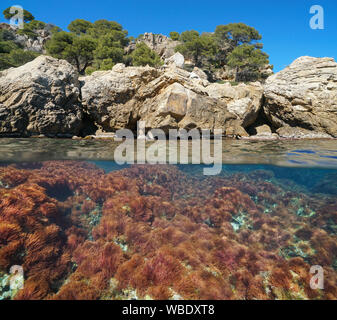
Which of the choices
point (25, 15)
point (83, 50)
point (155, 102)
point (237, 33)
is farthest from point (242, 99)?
point (25, 15)

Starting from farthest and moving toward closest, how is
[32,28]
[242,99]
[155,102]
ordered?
[32,28] → [242,99] → [155,102]

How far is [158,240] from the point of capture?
3396mm

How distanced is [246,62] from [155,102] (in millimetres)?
28674

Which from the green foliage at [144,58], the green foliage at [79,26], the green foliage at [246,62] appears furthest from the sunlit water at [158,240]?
the green foliage at [79,26]

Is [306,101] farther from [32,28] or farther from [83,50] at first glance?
[32,28]

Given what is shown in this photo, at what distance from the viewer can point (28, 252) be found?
2.70m

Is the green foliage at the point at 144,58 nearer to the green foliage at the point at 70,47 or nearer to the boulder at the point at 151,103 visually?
the green foliage at the point at 70,47

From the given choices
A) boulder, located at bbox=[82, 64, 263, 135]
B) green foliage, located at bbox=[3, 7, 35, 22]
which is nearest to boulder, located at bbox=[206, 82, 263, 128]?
boulder, located at bbox=[82, 64, 263, 135]

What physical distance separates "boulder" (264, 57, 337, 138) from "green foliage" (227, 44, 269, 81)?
18.8 metres

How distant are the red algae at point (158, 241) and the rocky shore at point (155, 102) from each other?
198 inches

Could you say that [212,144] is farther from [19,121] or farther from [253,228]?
[19,121]

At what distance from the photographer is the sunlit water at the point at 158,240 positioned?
2477 mm

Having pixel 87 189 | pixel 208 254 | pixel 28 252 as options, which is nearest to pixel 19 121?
pixel 87 189
